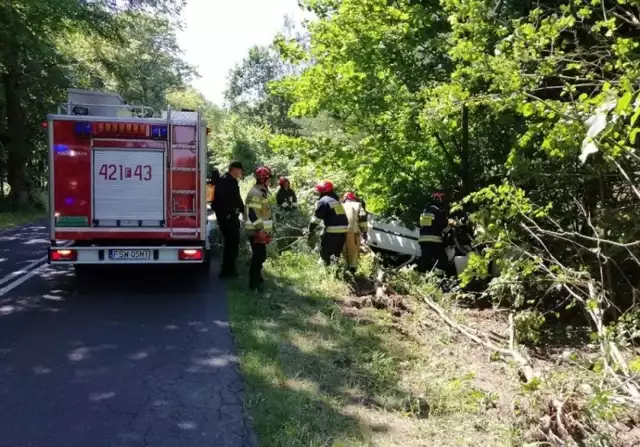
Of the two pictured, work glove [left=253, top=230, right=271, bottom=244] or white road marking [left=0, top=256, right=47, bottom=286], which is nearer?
work glove [left=253, top=230, right=271, bottom=244]

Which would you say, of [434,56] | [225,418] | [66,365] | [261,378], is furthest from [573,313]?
[66,365]

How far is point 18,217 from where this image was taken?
2156cm

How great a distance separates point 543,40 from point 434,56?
491 centimetres

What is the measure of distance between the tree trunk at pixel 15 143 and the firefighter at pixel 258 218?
20.2 metres

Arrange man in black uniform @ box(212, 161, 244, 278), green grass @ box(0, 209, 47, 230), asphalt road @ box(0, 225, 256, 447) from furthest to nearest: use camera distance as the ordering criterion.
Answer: green grass @ box(0, 209, 47, 230)
man in black uniform @ box(212, 161, 244, 278)
asphalt road @ box(0, 225, 256, 447)

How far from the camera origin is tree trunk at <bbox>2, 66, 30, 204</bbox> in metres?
24.6

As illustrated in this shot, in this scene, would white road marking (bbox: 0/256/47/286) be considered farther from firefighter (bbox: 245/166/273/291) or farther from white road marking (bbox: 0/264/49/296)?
firefighter (bbox: 245/166/273/291)

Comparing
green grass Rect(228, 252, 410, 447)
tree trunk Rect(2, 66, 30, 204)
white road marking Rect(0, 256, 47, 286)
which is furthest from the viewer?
tree trunk Rect(2, 66, 30, 204)

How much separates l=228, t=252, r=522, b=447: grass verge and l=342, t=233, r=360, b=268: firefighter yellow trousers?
4.34ft

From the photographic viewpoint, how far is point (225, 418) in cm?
427

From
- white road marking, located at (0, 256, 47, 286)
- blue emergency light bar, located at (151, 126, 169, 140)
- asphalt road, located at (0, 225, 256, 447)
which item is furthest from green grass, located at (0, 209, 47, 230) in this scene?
blue emergency light bar, located at (151, 126, 169, 140)

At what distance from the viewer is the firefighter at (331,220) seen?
9.32m

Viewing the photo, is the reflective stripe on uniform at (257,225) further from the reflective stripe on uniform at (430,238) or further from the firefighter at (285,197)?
the firefighter at (285,197)

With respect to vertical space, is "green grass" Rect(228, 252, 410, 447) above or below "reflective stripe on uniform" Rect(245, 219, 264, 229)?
below
